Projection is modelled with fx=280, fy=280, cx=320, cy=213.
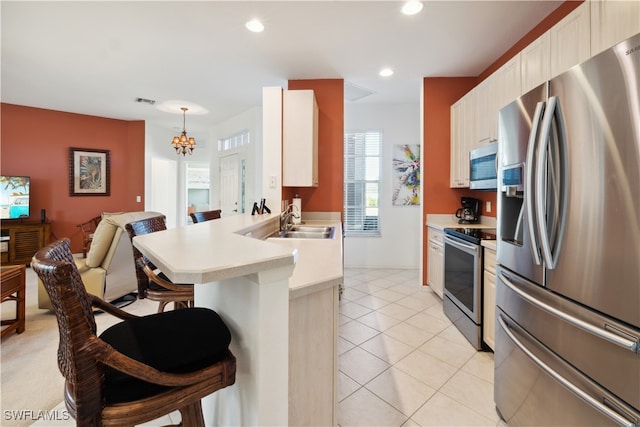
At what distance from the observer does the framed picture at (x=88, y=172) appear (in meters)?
5.54

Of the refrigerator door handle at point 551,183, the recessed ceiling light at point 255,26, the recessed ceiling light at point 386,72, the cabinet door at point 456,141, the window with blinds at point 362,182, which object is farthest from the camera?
the window with blinds at point 362,182

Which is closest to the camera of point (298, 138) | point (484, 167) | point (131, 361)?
point (131, 361)

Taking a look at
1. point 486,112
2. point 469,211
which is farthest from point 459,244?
point 486,112

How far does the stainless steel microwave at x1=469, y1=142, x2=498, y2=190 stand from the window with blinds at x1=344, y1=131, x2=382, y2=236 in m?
A: 2.09

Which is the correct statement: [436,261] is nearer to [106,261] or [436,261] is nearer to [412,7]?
[412,7]

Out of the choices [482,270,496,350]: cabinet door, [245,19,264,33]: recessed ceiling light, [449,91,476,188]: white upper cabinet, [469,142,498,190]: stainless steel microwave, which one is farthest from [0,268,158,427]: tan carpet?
[449,91,476,188]: white upper cabinet

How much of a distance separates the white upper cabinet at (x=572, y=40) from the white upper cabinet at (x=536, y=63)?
0.05 metres

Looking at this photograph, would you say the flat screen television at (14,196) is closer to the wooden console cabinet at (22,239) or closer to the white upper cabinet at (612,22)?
the wooden console cabinet at (22,239)

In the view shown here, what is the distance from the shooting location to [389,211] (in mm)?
4984

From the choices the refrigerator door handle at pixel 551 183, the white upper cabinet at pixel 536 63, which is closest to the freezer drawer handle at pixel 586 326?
the refrigerator door handle at pixel 551 183

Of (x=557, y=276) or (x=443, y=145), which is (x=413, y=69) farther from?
(x=557, y=276)

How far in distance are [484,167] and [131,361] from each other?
3.09 metres

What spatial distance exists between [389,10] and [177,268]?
2.73m

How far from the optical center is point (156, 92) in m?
4.45
